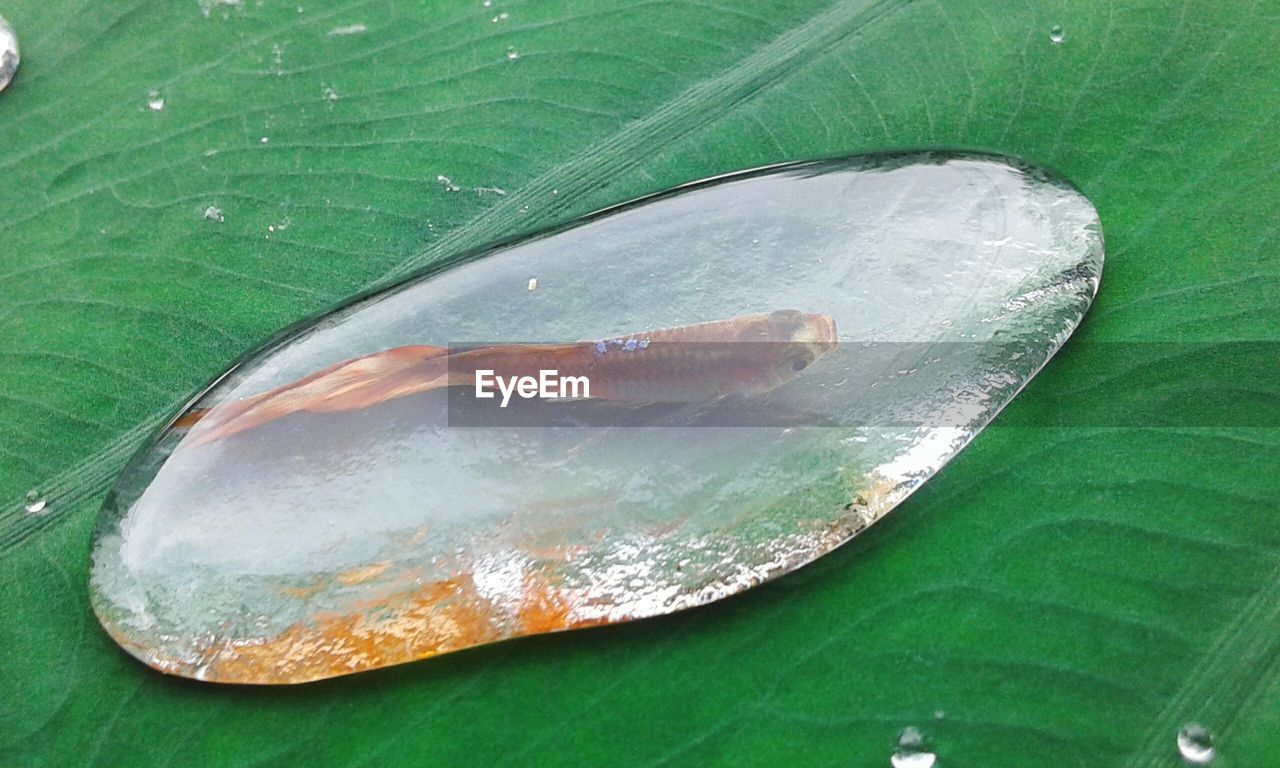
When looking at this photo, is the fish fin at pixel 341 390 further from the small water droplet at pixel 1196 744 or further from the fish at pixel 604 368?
the small water droplet at pixel 1196 744

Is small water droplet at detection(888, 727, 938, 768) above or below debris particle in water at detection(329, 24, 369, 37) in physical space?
below

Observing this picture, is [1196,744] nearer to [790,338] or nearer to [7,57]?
[790,338]

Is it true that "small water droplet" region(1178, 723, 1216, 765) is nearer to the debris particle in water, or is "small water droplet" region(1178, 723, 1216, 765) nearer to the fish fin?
the fish fin

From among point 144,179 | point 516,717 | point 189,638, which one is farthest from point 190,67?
point 516,717

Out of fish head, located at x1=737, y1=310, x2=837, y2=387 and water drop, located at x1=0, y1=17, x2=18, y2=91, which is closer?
fish head, located at x1=737, y1=310, x2=837, y2=387

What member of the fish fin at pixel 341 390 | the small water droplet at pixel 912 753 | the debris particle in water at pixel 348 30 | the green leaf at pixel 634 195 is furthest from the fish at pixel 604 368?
the debris particle in water at pixel 348 30

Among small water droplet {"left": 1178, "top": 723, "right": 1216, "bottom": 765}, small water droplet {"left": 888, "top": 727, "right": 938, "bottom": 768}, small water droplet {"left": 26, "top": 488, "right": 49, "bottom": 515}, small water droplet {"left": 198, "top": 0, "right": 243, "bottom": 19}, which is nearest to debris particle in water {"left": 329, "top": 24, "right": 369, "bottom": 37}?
small water droplet {"left": 198, "top": 0, "right": 243, "bottom": 19}
